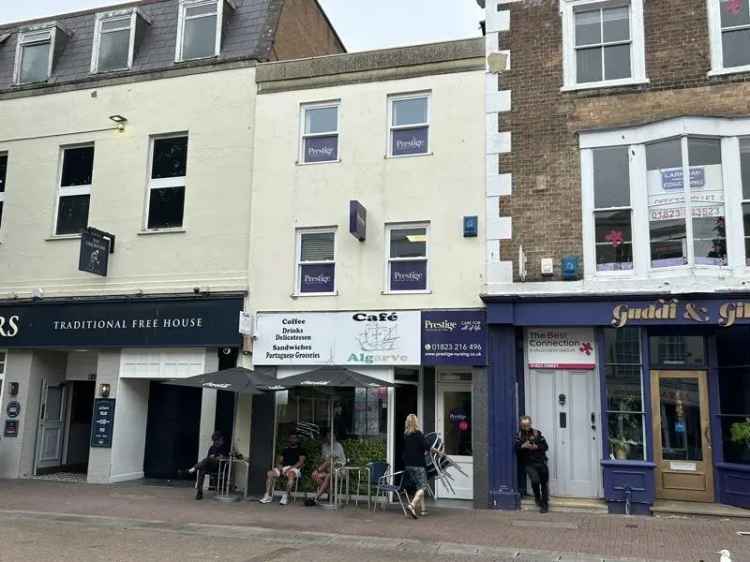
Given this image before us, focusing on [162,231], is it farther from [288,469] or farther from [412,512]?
[412,512]

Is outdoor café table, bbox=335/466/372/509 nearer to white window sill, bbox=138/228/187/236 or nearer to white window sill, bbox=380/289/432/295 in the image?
white window sill, bbox=380/289/432/295

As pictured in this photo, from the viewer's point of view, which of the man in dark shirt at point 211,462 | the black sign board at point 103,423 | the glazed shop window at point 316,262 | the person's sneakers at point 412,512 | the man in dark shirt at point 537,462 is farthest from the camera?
the black sign board at point 103,423

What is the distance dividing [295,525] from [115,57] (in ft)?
39.4

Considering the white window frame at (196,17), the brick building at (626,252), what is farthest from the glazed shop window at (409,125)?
the white window frame at (196,17)

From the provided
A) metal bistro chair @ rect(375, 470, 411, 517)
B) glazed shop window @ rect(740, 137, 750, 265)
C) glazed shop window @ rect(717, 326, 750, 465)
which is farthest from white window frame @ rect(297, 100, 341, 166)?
glazed shop window @ rect(717, 326, 750, 465)

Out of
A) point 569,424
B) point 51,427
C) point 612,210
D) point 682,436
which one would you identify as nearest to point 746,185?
point 612,210

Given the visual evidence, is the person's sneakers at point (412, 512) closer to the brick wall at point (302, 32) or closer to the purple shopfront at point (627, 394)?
the purple shopfront at point (627, 394)

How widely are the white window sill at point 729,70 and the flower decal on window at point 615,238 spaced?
3.15 m

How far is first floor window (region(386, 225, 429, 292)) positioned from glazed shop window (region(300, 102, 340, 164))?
215 cm

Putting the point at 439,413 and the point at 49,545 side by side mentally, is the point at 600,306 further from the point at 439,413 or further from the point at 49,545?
the point at 49,545

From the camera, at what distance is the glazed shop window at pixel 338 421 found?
13.6 metres

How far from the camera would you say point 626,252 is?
12.5 m

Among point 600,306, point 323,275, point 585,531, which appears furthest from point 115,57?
point 585,531

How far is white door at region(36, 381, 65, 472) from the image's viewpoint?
16406mm
